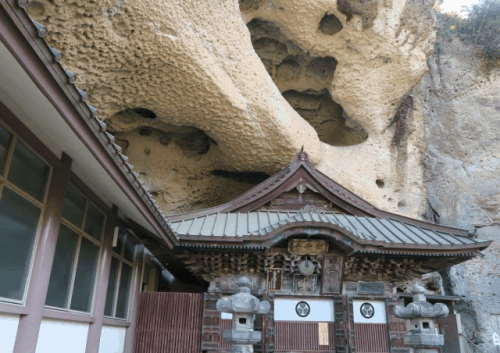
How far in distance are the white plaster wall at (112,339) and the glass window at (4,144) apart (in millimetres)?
3391

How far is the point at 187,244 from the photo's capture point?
693 centimetres

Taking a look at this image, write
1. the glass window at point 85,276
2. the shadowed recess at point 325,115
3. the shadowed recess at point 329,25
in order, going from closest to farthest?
the glass window at point 85,276
the shadowed recess at point 329,25
the shadowed recess at point 325,115

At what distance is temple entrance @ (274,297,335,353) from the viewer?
726cm

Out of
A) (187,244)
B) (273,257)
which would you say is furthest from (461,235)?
(187,244)

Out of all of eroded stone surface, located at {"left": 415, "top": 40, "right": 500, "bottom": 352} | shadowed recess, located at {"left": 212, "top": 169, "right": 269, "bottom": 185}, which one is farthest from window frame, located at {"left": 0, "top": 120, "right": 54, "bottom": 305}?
eroded stone surface, located at {"left": 415, "top": 40, "right": 500, "bottom": 352}

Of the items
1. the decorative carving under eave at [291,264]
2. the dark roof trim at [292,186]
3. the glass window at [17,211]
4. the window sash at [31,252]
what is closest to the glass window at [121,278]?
the decorative carving under eave at [291,264]

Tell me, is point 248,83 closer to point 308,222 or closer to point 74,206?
point 308,222

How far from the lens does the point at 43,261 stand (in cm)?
385

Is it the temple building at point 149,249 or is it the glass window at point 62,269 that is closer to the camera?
the temple building at point 149,249

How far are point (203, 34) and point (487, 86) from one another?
552 inches

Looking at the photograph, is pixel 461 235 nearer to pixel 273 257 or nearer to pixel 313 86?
pixel 273 257

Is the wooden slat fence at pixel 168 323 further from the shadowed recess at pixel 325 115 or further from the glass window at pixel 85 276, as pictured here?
the shadowed recess at pixel 325 115

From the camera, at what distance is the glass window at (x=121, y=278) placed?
241 inches

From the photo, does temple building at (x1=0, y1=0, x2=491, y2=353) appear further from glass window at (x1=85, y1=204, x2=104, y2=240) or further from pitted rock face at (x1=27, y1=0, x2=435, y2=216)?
pitted rock face at (x1=27, y1=0, x2=435, y2=216)
